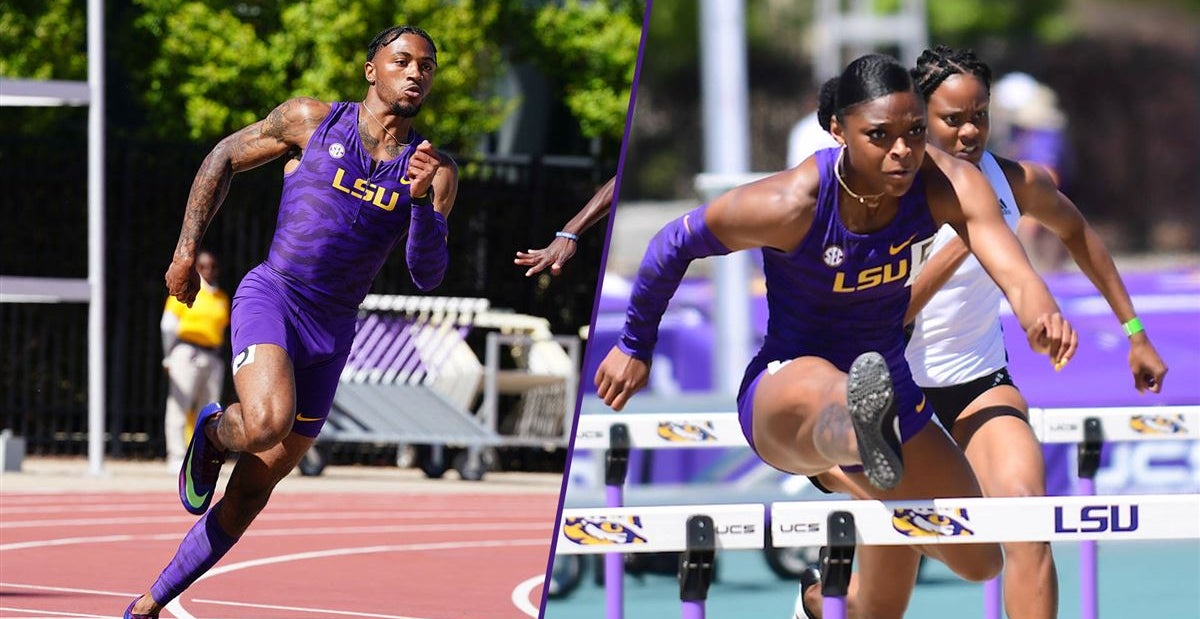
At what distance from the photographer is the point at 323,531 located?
9805 millimetres

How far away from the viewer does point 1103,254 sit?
16.8 ft

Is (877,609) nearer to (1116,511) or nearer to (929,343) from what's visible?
(929,343)

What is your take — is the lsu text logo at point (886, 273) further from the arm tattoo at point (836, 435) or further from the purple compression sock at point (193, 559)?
the purple compression sock at point (193, 559)

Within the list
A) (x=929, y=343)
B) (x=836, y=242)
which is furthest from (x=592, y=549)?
(x=929, y=343)

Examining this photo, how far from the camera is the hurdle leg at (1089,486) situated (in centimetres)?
557

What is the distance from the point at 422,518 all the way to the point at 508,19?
662 cm

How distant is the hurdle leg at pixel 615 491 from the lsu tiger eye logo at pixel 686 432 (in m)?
0.11

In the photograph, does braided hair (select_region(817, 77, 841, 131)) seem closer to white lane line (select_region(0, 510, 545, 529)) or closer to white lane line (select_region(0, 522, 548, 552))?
white lane line (select_region(0, 522, 548, 552))

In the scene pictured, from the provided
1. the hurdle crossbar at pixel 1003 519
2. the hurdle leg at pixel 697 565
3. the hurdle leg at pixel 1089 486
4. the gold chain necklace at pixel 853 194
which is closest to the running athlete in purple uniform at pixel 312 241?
the gold chain necklace at pixel 853 194

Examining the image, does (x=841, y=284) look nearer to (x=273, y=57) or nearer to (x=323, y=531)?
(x=323, y=531)

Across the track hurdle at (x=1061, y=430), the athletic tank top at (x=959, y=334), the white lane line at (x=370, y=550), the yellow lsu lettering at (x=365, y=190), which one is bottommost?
the white lane line at (x=370, y=550)

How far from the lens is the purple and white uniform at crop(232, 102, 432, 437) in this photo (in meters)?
5.45

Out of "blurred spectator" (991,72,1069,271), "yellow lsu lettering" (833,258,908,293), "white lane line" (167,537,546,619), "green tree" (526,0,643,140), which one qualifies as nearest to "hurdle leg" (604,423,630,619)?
"yellow lsu lettering" (833,258,908,293)

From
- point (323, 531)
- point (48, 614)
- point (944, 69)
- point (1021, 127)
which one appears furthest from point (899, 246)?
point (1021, 127)
